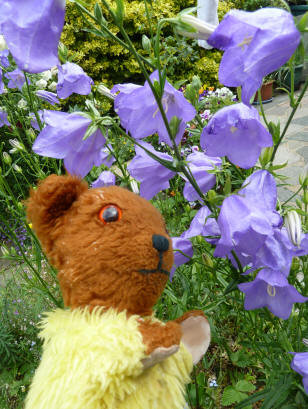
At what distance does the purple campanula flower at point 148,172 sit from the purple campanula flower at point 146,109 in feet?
0.19

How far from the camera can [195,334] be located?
0.78 metres

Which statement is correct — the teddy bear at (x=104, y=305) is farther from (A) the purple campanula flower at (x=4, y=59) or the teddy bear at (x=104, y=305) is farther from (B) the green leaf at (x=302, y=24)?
(A) the purple campanula flower at (x=4, y=59)

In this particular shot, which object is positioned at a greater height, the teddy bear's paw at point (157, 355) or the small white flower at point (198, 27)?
the small white flower at point (198, 27)

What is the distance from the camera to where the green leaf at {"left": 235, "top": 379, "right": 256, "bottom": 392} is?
4.04 feet

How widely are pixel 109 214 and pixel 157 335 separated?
0.68 ft

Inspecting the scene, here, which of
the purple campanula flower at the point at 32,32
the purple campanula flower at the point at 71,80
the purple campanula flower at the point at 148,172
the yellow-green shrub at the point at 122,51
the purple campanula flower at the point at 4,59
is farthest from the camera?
the yellow-green shrub at the point at 122,51

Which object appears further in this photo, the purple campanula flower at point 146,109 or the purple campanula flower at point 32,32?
the purple campanula flower at point 146,109

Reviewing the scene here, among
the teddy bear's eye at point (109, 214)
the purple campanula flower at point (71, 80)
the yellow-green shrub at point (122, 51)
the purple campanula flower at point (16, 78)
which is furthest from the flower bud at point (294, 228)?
the yellow-green shrub at point (122, 51)

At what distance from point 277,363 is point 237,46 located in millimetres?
790

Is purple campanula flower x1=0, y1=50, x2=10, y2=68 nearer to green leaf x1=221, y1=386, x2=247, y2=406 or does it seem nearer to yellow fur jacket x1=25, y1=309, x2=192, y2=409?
yellow fur jacket x1=25, y1=309, x2=192, y2=409

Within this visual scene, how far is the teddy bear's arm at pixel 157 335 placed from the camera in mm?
582

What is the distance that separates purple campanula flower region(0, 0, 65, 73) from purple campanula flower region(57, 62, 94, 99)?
580mm

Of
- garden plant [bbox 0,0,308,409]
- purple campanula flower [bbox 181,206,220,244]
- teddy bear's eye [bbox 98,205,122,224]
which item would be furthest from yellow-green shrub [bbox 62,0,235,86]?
teddy bear's eye [bbox 98,205,122,224]

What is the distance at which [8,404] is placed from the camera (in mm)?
1537
